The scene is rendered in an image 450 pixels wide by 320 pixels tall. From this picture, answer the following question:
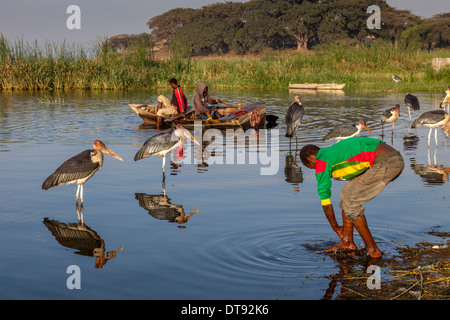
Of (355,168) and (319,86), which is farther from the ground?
(319,86)

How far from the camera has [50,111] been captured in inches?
1046

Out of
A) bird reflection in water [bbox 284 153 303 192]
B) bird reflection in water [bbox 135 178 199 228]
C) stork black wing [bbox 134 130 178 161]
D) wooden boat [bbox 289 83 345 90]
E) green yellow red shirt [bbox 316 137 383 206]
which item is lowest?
bird reflection in water [bbox 135 178 199 228]

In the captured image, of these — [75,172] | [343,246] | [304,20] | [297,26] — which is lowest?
[343,246]

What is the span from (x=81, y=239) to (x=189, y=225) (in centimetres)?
156

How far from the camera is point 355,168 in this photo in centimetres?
714

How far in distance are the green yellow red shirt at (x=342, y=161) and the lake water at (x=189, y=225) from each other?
0.99 m

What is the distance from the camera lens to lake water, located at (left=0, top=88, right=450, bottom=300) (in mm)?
6707

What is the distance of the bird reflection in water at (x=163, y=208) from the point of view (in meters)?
9.48

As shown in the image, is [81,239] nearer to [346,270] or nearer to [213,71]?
[346,270]

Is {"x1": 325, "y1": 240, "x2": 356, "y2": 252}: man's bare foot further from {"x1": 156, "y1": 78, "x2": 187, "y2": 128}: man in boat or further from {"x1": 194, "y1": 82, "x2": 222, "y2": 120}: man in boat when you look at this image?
{"x1": 156, "y1": 78, "x2": 187, "y2": 128}: man in boat

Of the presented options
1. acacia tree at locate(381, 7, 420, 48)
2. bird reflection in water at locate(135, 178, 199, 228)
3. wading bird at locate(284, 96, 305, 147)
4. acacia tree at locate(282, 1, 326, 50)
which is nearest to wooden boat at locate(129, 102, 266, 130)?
wading bird at locate(284, 96, 305, 147)

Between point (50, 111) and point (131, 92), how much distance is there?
12022 millimetres

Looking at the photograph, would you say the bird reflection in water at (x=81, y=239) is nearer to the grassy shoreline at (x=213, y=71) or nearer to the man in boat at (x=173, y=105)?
the man in boat at (x=173, y=105)

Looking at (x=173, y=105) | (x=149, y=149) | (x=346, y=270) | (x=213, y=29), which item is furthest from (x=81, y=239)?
(x=213, y=29)
